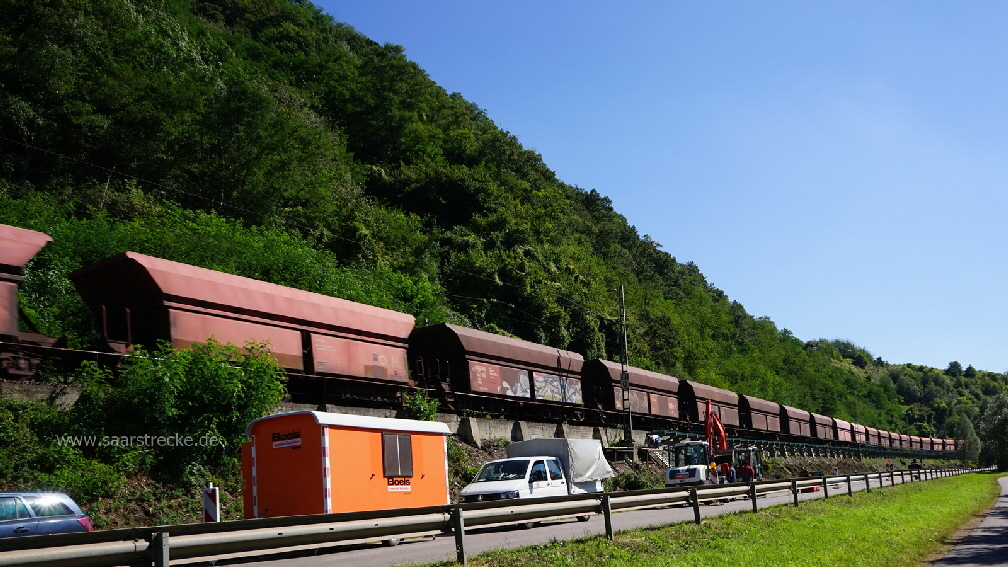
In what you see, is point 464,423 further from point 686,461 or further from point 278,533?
point 278,533

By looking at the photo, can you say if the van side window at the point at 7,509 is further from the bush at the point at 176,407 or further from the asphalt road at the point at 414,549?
the bush at the point at 176,407

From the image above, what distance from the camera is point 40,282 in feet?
84.5

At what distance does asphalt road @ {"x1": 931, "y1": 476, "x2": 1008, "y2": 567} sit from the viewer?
42.4 ft

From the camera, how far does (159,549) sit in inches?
263

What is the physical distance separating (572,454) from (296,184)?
96.0 feet

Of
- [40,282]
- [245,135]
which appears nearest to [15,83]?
[245,135]

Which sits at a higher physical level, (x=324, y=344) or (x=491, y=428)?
(x=324, y=344)

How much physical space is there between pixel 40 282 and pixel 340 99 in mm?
51789

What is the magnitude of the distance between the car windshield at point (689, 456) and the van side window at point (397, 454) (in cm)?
1545

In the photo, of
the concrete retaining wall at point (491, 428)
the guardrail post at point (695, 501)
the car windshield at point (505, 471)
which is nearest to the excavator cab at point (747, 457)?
the concrete retaining wall at point (491, 428)

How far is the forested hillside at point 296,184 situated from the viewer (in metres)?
33.2

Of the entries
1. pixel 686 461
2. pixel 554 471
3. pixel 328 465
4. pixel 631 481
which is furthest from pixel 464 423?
pixel 328 465

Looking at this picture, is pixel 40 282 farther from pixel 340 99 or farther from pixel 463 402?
pixel 340 99

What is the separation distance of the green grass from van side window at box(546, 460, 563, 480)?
405 cm
